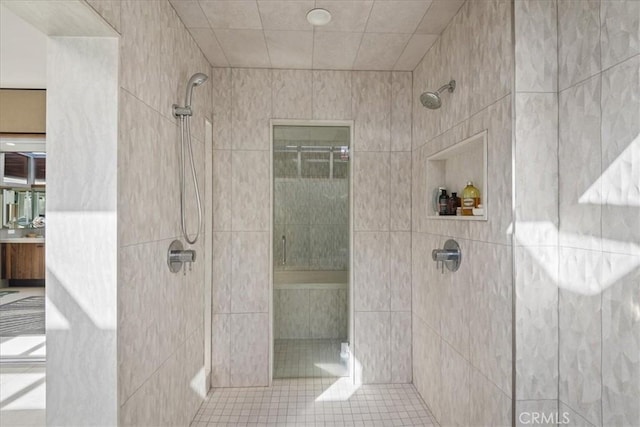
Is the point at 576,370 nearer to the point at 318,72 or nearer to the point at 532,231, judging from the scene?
the point at 532,231

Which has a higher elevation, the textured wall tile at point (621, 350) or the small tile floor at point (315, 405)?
the textured wall tile at point (621, 350)

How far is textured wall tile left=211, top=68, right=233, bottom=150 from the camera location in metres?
2.69

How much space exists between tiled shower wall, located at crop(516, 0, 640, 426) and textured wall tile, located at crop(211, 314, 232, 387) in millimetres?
2010

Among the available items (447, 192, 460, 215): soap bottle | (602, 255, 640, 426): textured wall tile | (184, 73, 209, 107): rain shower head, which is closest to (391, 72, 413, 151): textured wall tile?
(447, 192, 460, 215): soap bottle

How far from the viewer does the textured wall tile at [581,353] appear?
1182 mm

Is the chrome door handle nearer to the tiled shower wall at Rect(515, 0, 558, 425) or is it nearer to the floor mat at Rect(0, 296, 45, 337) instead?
the tiled shower wall at Rect(515, 0, 558, 425)

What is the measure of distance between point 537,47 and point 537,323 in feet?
3.68

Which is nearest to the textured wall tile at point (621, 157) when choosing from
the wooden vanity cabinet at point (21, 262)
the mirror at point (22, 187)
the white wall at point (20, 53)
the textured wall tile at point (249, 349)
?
the textured wall tile at point (249, 349)

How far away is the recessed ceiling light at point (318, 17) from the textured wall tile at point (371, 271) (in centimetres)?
149

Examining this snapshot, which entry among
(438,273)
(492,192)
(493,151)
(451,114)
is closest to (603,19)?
(493,151)

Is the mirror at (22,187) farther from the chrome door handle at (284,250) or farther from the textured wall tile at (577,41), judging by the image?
the textured wall tile at (577,41)

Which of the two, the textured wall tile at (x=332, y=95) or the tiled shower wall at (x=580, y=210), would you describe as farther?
the textured wall tile at (x=332, y=95)

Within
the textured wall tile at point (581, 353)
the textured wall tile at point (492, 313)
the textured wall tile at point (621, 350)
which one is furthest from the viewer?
the textured wall tile at point (492, 313)

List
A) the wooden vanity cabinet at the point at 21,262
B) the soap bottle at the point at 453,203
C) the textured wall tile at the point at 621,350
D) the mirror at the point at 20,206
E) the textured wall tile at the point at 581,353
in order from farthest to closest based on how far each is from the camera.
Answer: the wooden vanity cabinet at the point at 21,262
the mirror at the point at 20,206
the soap bottle at the point at 453,203
the textured wall tile at the point at 581,353
the textured wall tile at the point at 621,350
